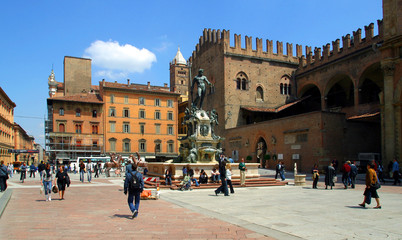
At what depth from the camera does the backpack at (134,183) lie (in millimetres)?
8297

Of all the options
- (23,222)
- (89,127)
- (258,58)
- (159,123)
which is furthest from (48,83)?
(23,222)

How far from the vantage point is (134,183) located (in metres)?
8.30

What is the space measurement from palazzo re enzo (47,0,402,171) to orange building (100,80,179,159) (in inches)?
6.1

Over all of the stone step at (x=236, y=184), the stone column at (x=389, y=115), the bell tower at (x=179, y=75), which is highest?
the bell tower at (x=179, y=75)

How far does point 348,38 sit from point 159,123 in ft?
103

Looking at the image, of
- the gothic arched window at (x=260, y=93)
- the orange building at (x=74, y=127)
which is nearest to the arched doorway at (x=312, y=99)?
the gothic arched window at (x=260, y=93)

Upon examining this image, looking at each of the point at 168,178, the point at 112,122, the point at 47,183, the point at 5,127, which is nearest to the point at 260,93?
the point at 112,122

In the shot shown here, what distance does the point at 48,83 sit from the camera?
6919 cm

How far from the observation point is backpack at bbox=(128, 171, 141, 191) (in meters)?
8.30

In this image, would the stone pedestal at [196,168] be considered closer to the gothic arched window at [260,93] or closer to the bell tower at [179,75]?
the gothic arched window at [260,93]

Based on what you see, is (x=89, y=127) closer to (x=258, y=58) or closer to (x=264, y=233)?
(x=258, y=58)

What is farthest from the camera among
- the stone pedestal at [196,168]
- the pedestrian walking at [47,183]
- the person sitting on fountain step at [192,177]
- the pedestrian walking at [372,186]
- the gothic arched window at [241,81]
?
the gothic arched window at [241,81]

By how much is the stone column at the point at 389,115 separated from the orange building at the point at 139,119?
34541 millimetres

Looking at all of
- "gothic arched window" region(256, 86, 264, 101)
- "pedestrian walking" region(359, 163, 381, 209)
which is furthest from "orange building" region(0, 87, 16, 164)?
"pedestrian walking" region(359, 163, 381, 209)
